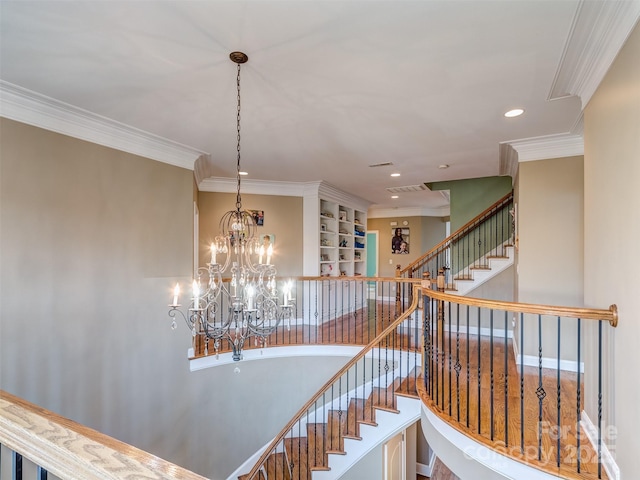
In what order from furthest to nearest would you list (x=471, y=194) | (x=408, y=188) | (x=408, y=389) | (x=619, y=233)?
1. (x=408, y=188)
2. (x=471, y=194)
3. (x=408, y=389)
4. (x=619, y=233)

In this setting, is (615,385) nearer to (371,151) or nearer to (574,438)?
(574,438)

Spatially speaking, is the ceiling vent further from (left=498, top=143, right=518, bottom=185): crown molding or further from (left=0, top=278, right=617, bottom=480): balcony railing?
(left=0, top=278, right=617, bottom=480): balcony railing

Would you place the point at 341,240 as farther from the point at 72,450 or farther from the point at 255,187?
the point at 72,450

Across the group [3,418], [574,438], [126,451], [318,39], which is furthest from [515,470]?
[318,39]

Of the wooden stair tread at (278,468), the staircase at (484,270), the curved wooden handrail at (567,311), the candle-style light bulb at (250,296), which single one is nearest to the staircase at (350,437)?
the wooden stair tread at (278,468)

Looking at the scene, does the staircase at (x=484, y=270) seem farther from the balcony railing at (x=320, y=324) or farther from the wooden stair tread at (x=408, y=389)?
the wooden stair tread at (x=408, y=389)

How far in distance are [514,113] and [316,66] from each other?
1995mm

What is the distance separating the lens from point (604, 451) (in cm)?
204

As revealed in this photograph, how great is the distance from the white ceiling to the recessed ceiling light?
2.8 inches

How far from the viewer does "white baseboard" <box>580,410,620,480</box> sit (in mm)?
1870

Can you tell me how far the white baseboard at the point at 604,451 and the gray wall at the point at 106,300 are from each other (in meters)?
3.88

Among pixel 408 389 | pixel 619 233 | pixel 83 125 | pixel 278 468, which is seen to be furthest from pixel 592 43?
pixel 278 468

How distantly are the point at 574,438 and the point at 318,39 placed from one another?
3270 mm

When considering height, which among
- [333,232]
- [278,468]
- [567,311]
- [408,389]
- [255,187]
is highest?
[255,187]
